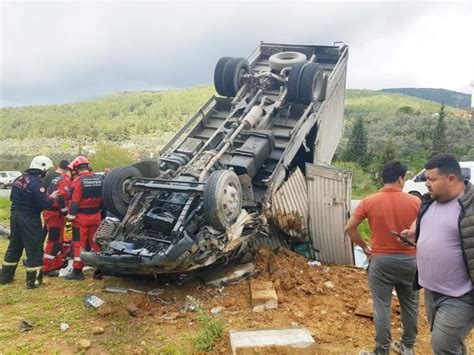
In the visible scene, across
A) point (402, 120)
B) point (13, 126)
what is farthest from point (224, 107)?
point (13, 126)

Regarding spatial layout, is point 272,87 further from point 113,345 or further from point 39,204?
point 113,345

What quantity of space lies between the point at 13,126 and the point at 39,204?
238 ft

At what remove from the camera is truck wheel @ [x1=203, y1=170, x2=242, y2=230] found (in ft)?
15.6

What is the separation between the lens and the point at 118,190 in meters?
5.52

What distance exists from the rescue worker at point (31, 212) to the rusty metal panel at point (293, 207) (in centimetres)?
273

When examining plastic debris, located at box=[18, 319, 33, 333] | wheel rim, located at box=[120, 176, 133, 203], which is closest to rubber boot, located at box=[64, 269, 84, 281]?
wheel rim, located at box=[120, 176, 133, 203]

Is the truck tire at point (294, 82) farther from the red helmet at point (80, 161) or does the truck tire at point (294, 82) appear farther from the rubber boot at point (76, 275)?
the rubber boot at point (76, 275)

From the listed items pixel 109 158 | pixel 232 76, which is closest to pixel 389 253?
pixel 232 76

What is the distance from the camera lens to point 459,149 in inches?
1409

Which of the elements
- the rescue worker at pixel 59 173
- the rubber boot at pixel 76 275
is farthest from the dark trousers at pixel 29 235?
the rescue worker at pixel 59 173

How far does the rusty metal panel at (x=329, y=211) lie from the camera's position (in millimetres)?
5988

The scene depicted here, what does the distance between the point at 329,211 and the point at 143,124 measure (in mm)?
58117

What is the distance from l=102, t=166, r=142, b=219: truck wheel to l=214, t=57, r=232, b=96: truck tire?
2.50m

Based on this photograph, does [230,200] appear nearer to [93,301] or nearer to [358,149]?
[93,301]
